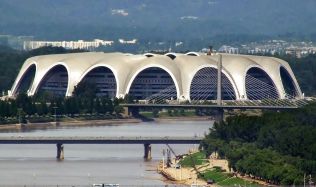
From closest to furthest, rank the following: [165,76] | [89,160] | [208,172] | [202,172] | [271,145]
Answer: [208,172], [202,172], [271,145], [89,160], [165,76]

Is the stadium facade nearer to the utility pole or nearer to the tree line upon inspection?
the utility pole

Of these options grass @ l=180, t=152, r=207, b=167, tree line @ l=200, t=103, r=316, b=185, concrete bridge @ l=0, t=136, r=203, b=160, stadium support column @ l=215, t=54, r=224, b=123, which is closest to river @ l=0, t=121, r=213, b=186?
concrete bridge @ l=0, t=136, r=203, b=160

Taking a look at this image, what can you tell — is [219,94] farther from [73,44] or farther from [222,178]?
[73,44]

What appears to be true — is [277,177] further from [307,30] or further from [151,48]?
[307,30]

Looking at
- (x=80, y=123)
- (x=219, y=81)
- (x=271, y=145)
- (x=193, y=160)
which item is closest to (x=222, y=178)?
(x=271, y=145)

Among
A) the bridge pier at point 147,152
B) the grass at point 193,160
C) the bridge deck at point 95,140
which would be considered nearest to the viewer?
the grass at point 193,160

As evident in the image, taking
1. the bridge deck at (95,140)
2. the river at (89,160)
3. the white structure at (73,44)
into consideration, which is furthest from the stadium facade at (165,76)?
the white structure at (73,44)

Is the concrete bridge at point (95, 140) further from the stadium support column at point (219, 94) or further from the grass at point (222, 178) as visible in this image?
the stadium support column at point (219, 94)
